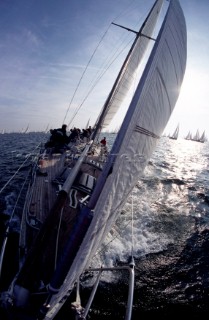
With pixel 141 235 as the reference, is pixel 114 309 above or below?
below

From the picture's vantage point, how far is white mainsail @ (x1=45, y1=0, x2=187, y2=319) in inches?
103

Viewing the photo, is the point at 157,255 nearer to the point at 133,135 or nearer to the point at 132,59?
the point at 133,135

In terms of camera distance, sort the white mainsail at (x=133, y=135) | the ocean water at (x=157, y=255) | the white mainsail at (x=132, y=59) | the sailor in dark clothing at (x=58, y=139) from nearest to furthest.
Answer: the white mainsail at (x=133, y=135), the ocean water at (x=157, y=255), the white mainsail at (x=132, y=59), the sailor in dark clothing at (x=58, y=139)

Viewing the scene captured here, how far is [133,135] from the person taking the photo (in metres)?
2.93

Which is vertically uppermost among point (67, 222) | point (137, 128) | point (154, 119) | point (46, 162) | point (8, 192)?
point (154, 119)

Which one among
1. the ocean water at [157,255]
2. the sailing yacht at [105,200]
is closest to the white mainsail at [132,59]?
the ocean water at [157,255]

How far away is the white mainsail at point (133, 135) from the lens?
103 inches

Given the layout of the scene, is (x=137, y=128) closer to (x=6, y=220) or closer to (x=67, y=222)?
(x=67, y=222)

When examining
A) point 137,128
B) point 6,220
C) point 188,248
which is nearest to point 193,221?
point 188,248

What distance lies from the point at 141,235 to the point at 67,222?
4.96m

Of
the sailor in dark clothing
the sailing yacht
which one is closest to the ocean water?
the sailing yacht

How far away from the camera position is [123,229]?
1059 centimetres

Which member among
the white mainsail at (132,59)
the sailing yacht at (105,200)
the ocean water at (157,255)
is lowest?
the ocean water at (157,255)

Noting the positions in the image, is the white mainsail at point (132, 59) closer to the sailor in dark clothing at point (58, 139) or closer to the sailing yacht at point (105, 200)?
the sailor in dark clothing at point (58, 139)
